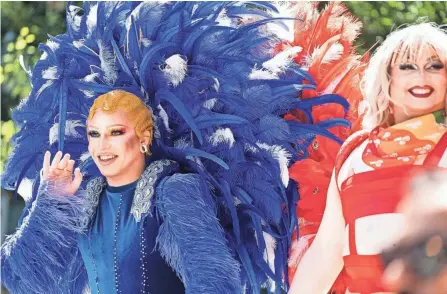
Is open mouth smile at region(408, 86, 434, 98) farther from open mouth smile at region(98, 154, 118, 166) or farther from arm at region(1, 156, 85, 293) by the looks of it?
arm at region(1, 156, 85, 293)

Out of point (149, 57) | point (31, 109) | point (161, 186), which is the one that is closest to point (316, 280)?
point (161, 186)

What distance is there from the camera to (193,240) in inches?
154

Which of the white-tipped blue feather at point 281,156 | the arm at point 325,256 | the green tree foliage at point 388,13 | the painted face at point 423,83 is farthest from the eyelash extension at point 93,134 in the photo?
the green tree foliage at point 388,13

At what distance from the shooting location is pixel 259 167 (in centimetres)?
412

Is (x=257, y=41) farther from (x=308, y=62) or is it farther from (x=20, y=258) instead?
(x=20, y=258)

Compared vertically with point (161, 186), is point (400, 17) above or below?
above

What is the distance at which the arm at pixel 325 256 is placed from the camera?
3.94 metres

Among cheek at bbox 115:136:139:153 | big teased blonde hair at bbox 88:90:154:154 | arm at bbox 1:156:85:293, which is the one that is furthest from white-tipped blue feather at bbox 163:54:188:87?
arm at bbox 1:156:85:293

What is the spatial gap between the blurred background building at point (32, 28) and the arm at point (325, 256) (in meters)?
1.95

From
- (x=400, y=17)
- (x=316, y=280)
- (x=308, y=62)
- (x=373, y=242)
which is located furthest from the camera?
(x=400, y=17)

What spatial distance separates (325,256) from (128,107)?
0.81m

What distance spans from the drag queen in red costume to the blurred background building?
1.93m

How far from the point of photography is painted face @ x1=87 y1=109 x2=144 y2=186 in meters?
4.02

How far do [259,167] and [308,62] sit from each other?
0.44 m
